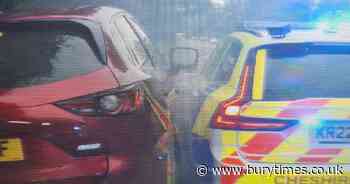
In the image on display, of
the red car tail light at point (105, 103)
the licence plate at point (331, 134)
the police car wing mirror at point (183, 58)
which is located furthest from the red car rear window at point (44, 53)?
the licence plate at point (331, 134)

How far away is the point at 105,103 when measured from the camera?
5.39ft

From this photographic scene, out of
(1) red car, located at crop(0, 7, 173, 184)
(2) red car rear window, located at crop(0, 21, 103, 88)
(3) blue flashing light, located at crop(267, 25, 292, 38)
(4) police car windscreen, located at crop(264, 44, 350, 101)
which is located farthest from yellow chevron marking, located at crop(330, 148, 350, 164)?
(2) red car rear window, located at crop(0, 21, 103, 88)

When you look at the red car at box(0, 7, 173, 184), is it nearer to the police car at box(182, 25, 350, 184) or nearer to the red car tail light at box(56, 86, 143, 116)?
the red car tail light at box(56, 86, 143, 116)

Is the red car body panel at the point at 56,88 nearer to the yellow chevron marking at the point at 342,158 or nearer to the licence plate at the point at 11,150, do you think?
the licence plate at the point at 11,150

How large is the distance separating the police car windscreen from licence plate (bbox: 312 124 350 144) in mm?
134

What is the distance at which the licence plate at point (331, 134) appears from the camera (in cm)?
174

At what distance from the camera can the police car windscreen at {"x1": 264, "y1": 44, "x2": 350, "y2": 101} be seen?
1817 millimetres

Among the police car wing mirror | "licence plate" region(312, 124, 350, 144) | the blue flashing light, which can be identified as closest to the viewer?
"licence plate" region(312, 124, 350, 144)

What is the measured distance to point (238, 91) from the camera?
1815mm

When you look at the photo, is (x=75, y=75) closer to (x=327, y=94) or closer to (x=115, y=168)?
(x=115, y=168)

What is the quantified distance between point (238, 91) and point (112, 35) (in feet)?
1.71

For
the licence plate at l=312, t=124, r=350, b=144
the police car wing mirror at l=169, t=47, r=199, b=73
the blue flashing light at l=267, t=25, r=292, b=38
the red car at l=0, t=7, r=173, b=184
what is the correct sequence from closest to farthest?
the red car at l=0, t=7, r=173, b=184 → the licence plate at l=312, t=124, r=350, b=144 → the blue flashing light at l=267, t=25, r=292, b=38 → the police car wing mirror at l=169, t=47, r=199, b=73

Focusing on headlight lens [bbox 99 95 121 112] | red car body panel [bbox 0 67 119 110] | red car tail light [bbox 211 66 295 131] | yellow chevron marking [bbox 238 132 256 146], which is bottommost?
yellow chevron marking [bbox 238 132 256 146]

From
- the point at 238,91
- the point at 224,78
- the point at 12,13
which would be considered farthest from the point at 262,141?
the point at 12,13
